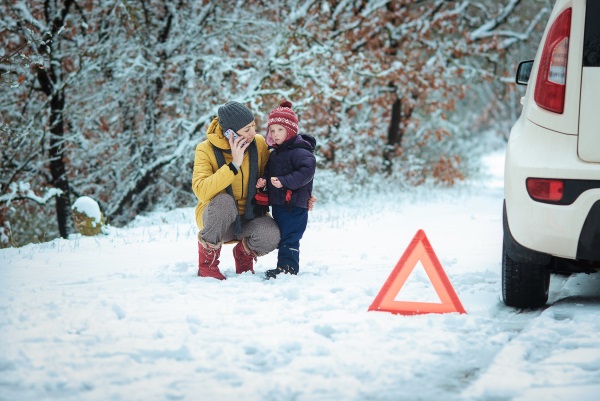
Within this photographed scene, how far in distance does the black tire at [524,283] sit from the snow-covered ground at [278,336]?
11cm

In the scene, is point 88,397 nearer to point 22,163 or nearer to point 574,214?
point 574,214

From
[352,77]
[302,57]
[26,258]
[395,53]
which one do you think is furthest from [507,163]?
[395,53]

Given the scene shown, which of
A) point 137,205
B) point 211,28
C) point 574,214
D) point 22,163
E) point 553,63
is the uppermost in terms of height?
point 211,28

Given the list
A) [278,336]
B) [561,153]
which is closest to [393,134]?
[561,153]

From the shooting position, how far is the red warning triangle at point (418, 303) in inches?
161

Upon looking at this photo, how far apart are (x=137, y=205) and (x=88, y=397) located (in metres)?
10.6

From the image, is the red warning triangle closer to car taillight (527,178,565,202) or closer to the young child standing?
car taillight (527,178,565,202)

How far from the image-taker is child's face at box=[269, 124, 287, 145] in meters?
5.10

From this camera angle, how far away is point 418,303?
4168 mm

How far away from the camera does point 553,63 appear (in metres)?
3.73

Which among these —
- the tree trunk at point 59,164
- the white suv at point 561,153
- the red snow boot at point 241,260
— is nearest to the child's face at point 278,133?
the red snow boot at point 241,260

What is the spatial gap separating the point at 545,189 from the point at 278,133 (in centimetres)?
208

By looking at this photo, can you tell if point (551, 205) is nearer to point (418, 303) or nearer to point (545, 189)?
point (545, 189)

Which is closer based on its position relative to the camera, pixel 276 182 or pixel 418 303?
pixel 418 303
